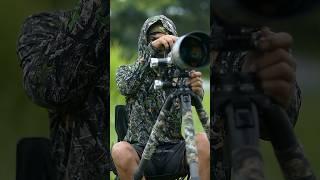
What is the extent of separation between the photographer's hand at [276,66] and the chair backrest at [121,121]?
0.40m

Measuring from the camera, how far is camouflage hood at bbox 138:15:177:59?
1753 millimetres

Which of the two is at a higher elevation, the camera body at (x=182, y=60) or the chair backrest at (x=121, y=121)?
the camera body at (x=182, y=60)

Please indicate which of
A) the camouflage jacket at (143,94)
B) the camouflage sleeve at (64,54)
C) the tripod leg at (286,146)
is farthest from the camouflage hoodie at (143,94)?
the tripod leg at (286,146)

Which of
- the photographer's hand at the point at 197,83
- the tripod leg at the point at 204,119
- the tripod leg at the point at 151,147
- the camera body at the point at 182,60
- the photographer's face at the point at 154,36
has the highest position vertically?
the photographer's face at the point at 154,36

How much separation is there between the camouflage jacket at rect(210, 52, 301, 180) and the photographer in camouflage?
0.03m

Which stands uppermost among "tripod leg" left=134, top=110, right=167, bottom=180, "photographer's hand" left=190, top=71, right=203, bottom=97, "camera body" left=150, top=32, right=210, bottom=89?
"camera body" left=150, top=32, right=210, bottom=89

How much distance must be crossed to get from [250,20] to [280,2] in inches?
3.8

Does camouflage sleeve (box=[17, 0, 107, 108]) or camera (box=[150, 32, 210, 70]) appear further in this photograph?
camouflage sleeve (box=[17, 0, 107, 108])

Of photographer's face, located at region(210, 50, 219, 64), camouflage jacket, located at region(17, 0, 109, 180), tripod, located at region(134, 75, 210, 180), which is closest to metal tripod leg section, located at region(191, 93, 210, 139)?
tripod, located at region(134, 75, 210, 180)

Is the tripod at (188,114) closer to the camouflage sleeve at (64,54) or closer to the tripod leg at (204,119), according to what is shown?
the tripod leg at (204,119)

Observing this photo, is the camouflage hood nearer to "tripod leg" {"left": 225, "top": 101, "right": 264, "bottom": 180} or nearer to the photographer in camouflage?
the photographer in camouflage

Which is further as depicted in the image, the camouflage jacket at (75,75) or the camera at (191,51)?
the camouflage jacket at (75,75)

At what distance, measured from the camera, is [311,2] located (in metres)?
1.69

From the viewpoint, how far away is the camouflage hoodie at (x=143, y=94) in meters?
1.76
